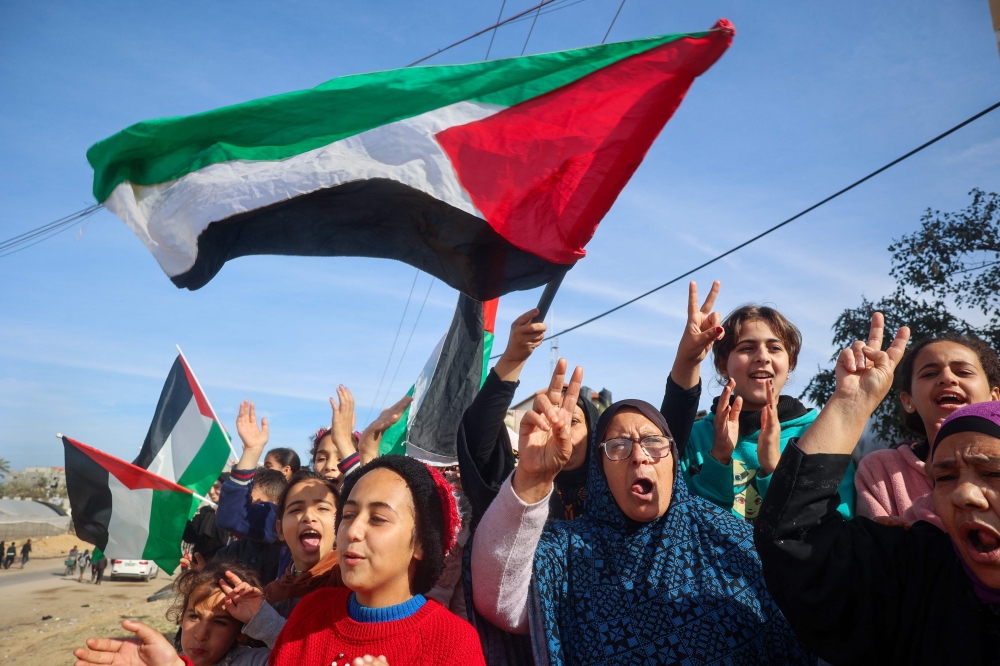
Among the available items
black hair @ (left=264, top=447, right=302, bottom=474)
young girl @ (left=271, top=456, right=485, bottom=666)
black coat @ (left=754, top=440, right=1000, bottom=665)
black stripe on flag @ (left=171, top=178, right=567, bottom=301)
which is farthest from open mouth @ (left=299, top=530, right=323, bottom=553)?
black hair @ (left=264, top=447, right=302, bottom=474)

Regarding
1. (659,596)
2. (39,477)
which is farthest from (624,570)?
(39,477)

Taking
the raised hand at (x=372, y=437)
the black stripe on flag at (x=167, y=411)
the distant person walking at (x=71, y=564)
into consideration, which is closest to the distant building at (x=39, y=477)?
the distant person walking at (x=71, y=564)

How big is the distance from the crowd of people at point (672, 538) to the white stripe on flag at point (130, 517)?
252 centimetres

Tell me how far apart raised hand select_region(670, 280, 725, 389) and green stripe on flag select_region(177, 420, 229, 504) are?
445cm

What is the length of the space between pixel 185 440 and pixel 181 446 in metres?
0.06

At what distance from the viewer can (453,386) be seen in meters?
3.59

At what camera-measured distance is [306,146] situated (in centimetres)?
298

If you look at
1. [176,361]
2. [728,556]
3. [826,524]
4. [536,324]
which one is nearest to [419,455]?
[536,324]

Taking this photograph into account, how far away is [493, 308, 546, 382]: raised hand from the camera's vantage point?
2570mm

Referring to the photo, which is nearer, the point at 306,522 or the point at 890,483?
the point at 890,483

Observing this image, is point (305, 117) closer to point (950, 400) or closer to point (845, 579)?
point (845, 579)

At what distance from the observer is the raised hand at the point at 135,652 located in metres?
2.28

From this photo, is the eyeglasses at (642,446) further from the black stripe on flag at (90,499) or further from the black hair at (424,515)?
the black stripe on flag at (90,499)

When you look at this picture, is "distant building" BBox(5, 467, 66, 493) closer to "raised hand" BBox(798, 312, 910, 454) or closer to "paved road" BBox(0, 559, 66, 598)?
"paved road" BBox(0, 559, 66, 598)
